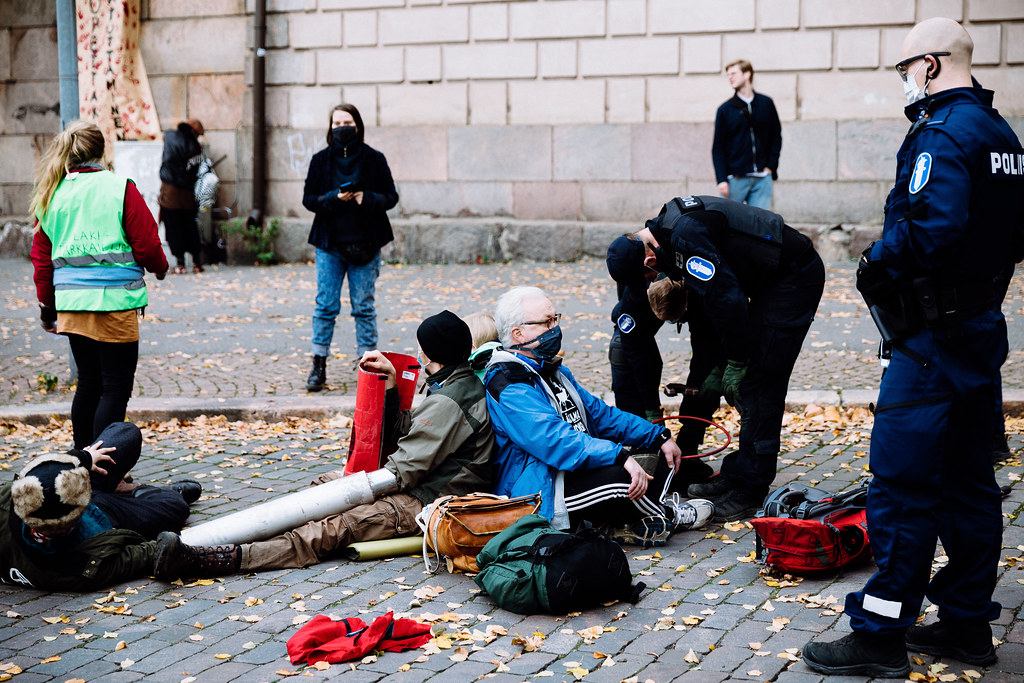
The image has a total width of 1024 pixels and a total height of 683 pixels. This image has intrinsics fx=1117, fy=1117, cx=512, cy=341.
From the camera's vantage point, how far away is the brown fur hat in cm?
428

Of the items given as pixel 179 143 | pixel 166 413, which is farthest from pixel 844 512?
pixel 179 143

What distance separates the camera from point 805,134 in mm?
13305

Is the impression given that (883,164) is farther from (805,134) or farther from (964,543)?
(964,543)

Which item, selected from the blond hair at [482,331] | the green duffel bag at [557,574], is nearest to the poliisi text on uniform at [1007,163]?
the green duffel bag at [557,574]

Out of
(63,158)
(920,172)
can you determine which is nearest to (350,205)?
(63,158)

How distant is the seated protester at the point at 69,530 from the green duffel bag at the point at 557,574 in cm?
150

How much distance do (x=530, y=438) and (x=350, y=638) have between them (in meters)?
1.25

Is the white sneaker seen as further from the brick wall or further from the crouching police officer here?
the brick wall

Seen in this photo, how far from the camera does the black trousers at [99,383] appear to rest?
5.89 metres

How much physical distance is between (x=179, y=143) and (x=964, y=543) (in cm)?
1312

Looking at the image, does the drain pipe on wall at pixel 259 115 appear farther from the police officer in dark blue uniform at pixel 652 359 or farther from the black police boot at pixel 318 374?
the police officer in dark blue uniform at pixel 652 359

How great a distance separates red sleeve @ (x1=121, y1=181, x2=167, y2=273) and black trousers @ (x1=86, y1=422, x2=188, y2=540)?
3.42 feet

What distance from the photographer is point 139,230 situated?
19.3 feet

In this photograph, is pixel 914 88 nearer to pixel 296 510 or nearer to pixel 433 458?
pixel 433 458
